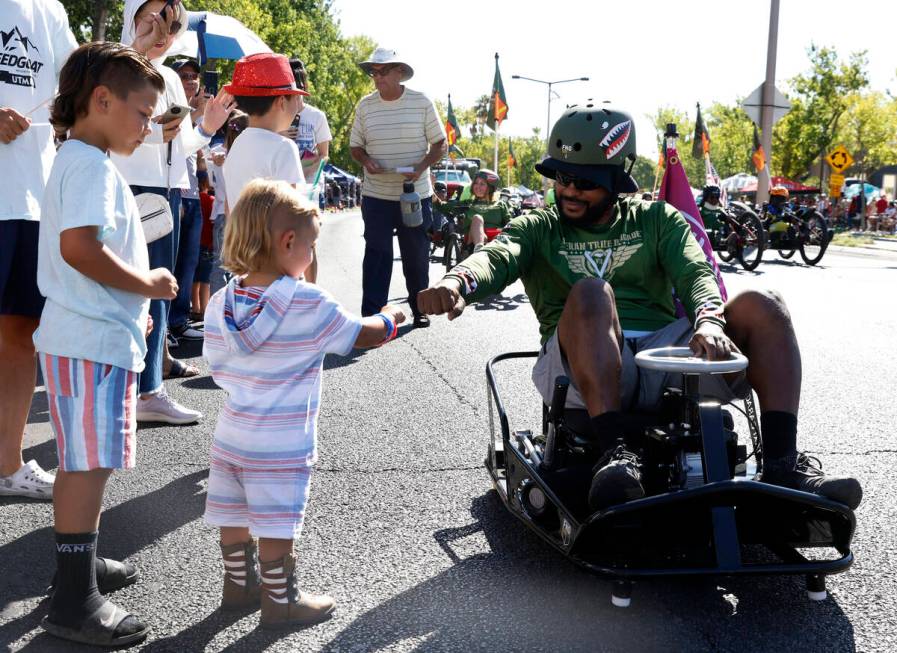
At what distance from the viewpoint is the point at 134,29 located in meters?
4.34

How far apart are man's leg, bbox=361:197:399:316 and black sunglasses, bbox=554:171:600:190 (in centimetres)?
417

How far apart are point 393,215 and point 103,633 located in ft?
19.1

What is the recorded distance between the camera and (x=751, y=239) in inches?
637

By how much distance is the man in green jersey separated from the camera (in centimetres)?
301

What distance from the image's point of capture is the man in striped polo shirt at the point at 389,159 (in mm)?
7883

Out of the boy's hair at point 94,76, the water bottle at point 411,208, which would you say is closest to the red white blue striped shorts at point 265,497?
the boy's hair at point 94,76

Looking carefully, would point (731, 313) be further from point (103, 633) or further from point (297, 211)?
point (103, 633)

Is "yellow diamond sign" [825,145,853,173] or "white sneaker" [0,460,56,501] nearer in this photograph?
"white sneaker" [0,460,56,501]

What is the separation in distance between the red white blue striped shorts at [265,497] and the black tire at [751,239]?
14032 mm

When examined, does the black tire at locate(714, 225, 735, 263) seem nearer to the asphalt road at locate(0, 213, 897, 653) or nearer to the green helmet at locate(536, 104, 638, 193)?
the asphalt road at locate(0, 213, 897, 653)

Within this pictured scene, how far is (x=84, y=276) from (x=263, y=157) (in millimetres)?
2177

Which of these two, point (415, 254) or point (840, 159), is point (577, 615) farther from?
point (840, 159)

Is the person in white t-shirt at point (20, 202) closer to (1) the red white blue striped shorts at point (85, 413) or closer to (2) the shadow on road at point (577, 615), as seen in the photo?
(1) the red white blue striped shorts at point (85, 413)

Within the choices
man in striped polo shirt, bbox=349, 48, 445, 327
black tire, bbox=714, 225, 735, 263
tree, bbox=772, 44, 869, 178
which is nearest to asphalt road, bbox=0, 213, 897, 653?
man in striped polo shirt, bbox=349, 48, 445, 327
